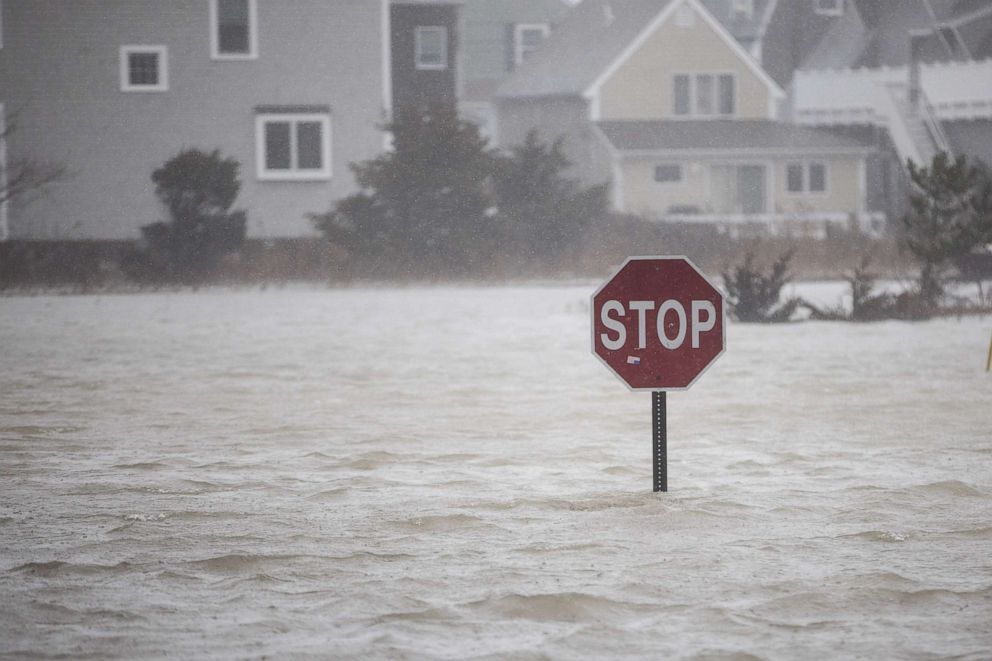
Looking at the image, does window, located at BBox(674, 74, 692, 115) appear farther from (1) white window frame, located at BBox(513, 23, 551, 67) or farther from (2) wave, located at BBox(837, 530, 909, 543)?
(2) wave, located at BBox(837, 530, 909, 543)

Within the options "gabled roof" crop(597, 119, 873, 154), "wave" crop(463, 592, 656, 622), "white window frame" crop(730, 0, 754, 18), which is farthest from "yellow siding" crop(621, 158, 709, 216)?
"wave" crop(463, 592, 656, 622)

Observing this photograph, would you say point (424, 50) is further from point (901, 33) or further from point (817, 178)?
point (901, 33)

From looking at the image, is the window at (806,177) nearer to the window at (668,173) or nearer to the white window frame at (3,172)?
the window at (668,173)

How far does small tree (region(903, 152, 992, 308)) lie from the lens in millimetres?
22781

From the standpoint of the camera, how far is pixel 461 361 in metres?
17.7

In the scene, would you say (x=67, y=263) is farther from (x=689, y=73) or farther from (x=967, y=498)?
A: (x=689, y=73)

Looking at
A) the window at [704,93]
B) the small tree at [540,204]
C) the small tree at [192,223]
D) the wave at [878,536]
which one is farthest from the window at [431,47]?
the wave at [878,536]

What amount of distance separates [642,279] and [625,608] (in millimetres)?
2669

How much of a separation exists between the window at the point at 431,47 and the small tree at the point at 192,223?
51.9ft

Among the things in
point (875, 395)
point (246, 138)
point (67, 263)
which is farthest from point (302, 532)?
A: point (246, 138)

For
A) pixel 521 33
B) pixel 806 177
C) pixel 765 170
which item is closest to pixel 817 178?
pixel 806 177

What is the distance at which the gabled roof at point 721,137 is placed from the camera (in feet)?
167

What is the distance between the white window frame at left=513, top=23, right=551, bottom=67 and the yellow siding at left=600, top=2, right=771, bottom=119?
608 inches

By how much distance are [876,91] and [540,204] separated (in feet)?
82.3
